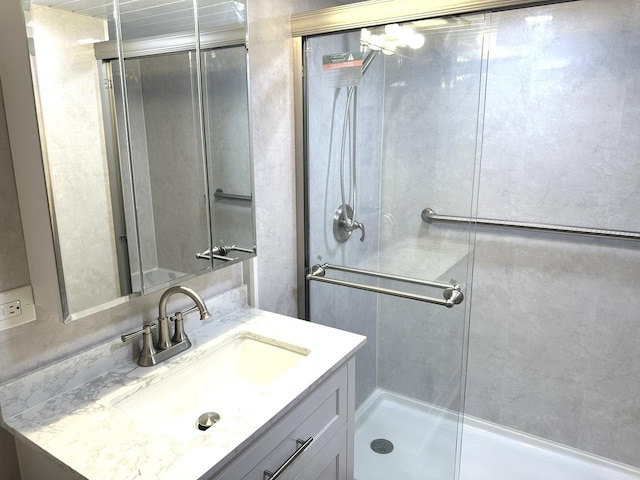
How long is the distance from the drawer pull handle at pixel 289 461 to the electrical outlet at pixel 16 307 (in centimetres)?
68

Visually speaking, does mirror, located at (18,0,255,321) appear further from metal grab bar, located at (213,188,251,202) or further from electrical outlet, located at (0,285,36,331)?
electrical outlet, located at (0,285,36,331)

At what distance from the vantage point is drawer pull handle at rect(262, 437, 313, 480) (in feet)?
3.82

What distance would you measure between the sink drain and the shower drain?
1067 mm

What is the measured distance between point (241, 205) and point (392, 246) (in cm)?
71

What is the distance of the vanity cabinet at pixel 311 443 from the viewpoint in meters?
1.12

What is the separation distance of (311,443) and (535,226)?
4.80ft

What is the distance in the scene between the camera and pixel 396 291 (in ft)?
6.42

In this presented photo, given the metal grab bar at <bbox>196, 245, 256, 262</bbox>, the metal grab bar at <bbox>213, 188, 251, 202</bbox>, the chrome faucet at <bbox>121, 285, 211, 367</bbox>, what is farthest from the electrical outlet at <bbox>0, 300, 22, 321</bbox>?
the metal grab bar at <bbox>213, 188, 251, 202</bbox>

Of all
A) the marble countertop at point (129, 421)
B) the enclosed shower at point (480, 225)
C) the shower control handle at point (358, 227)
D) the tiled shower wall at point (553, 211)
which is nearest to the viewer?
the marble countertop at point (129, 421)

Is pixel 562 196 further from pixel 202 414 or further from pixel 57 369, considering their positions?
pixel 57 369

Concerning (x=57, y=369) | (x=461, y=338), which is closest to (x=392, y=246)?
(x=461, y=338)

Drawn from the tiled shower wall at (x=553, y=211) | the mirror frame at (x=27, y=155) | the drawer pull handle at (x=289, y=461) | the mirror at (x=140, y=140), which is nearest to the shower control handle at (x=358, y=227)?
the tiled shower wall at (x=553, y=211)

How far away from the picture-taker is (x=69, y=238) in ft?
3.60

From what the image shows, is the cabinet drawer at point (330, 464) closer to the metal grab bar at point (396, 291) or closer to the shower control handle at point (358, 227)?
the metal grab bar at point (396, 291)
